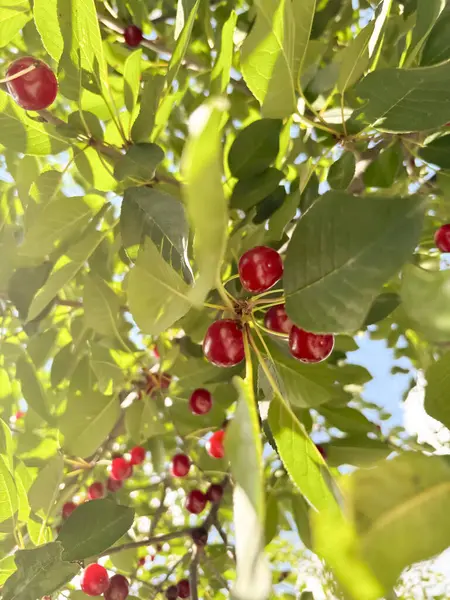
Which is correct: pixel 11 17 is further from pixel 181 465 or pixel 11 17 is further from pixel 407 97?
pixel 181 465

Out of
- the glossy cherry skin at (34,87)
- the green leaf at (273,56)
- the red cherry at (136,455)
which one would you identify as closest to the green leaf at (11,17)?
the glossy cherry skin at (34,87)

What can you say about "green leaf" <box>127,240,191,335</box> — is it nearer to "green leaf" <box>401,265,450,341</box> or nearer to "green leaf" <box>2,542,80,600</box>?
"green leaf" <box>401,265,450,341</box>

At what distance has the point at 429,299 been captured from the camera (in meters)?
0.48

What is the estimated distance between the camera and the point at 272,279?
70 cm

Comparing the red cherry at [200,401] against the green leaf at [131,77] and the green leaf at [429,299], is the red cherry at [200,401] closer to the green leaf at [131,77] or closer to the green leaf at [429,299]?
the green leaf at [131,77]

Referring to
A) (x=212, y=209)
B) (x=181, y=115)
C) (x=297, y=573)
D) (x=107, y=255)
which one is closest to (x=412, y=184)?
(x=181, y=115)

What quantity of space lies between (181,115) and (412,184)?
2.00 ft

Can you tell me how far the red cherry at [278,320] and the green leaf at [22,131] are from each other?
1.42 ft

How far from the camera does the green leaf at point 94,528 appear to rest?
77cm

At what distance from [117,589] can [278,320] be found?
897mm

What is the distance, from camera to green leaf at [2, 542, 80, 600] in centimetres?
74

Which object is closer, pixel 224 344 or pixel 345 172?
pixel 224 344

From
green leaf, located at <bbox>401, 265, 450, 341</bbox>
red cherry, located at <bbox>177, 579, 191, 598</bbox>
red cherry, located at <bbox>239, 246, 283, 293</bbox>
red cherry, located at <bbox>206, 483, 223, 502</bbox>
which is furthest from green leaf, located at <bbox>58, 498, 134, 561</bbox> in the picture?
red cherry, located at <bbox>177, 579, 191, 598</bbox>

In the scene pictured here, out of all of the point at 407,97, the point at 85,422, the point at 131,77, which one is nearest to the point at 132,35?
the point at 131,77
